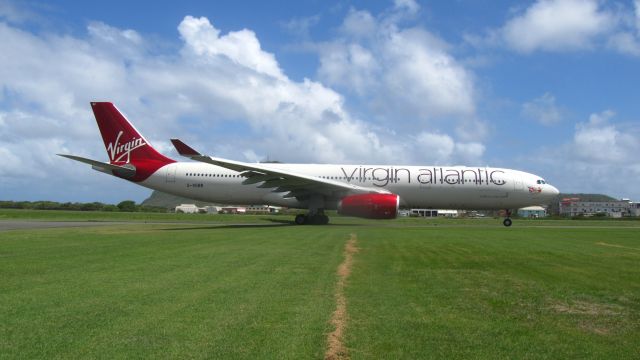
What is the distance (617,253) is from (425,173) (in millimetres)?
18657

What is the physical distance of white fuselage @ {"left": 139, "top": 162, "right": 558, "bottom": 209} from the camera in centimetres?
3278

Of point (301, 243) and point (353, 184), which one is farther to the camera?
point (353, 184)

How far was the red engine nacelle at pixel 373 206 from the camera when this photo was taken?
2806cm

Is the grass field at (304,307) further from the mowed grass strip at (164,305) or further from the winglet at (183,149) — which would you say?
the winglet at (183,149)

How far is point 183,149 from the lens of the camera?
26.7 m

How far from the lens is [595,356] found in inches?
193

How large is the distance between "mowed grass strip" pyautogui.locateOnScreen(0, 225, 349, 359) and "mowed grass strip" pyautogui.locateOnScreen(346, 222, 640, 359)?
2.10 feet

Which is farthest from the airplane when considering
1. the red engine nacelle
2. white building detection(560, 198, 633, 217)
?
white building detection(560, 198, 633, 217)

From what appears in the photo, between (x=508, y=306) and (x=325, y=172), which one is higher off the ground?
(x=325, y=172)

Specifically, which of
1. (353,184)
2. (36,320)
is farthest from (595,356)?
(353,184)

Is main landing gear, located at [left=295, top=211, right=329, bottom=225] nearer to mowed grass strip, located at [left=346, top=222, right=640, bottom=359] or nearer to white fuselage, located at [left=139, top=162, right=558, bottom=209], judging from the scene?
white fuselage, located at [left=139, top=162, right=558, bottom=209]

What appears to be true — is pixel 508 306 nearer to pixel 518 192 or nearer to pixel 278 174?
pixel 278 174

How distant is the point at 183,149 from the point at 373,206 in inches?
398

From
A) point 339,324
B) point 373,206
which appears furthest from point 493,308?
point 373,206
